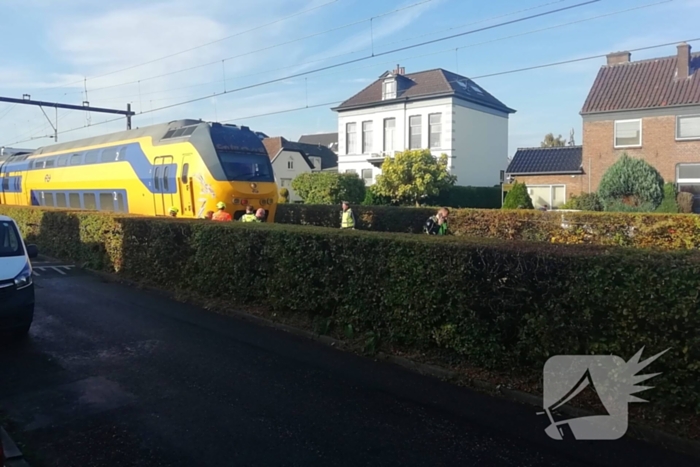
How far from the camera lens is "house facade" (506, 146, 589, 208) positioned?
33875mm

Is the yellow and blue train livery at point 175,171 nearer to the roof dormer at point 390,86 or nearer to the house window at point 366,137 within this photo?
the house window at point 366,137

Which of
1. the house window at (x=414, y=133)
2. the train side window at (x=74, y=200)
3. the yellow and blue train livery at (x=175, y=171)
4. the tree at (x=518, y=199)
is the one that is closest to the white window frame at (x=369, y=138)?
the house window at (x=414, y=133)

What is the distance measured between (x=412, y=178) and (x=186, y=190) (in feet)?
58.7

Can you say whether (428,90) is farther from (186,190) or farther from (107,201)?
(186,190)

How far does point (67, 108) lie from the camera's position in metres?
28.5

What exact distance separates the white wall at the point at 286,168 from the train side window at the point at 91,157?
32.1m

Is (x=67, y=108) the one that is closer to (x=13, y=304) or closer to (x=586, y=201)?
(x=13, y=304)

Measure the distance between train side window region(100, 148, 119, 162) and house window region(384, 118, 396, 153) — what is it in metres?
23.9

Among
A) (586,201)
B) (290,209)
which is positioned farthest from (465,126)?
(290,209)

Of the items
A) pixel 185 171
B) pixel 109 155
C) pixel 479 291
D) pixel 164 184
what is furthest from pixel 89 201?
pixel 479 291

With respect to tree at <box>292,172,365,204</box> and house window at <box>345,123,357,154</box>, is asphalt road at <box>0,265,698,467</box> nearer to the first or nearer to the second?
tree at <box>292,172,365,204</box>

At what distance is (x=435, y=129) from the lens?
39.4 metres

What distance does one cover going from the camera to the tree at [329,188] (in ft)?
102

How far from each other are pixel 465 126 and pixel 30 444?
37790mm
